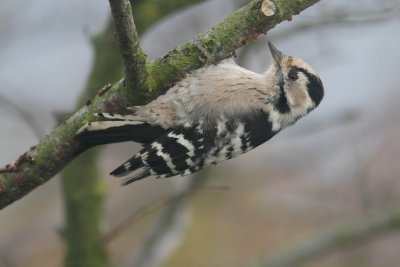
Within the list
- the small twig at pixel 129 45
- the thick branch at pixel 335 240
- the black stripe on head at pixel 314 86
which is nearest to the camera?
the small twig at pixel 129 45

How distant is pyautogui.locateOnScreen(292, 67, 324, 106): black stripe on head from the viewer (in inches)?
154

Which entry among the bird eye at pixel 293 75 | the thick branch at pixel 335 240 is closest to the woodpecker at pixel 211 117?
the bird eye at pixel 293 75

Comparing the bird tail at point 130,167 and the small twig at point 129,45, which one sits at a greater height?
the small twig at point 129,45

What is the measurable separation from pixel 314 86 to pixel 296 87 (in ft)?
0.33

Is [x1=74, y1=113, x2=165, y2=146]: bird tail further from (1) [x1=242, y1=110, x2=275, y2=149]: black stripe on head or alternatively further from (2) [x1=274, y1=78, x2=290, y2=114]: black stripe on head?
(2) [x1=274, y1=78, x2=290, y2=114]: black stripe on head

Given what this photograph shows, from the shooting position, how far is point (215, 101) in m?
3.74

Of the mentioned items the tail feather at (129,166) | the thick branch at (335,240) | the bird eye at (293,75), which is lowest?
the thick branch at (335,240)

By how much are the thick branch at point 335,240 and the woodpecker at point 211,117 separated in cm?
164

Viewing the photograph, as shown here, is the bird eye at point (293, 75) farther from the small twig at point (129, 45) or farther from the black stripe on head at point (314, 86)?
the small twig at point (129, 45)

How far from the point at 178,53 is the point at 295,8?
0.49 m

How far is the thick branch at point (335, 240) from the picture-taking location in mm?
5293

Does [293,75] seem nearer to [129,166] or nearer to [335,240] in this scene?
[129,166]

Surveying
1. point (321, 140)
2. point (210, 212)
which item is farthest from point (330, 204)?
point (210, 212)

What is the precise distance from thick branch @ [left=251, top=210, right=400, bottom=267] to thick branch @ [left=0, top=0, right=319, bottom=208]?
261 cm
